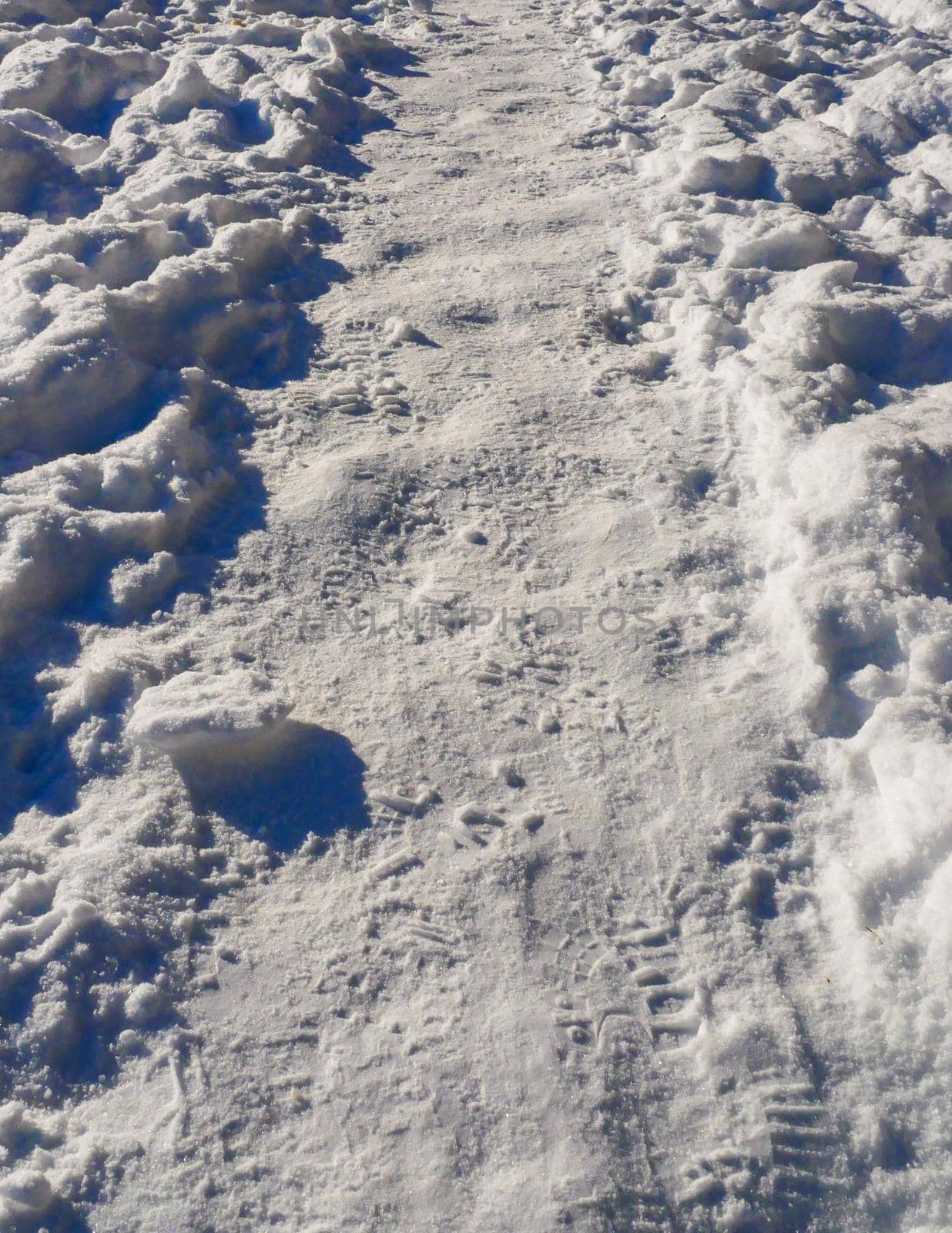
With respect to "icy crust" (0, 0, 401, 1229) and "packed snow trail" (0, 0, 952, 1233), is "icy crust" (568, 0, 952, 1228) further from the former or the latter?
"icy crust" (0, 0, 401, 1229)

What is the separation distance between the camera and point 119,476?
6.29ft

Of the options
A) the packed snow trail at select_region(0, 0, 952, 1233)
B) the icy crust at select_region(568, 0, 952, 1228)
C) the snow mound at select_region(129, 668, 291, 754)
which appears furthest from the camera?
the snow mound at select_region(129, 668, 291, 754)

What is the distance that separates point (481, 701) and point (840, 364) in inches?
47.5

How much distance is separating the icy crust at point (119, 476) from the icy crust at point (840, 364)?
2.85 ft

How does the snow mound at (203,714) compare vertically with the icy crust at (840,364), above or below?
below

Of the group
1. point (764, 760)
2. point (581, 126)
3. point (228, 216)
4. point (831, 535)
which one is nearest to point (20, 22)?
point (228, 216)

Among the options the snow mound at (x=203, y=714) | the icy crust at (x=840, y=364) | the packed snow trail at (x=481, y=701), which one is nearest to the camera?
the packed snow trail at (x=481, y=701)

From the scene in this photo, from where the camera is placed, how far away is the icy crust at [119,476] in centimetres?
127

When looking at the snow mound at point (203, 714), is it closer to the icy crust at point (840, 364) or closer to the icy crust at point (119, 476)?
the icy crust at point (119, 476)

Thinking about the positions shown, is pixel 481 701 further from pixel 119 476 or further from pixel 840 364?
pixel 840 364

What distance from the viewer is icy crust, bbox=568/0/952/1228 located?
1347 mm

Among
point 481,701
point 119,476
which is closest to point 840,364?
point 481,701

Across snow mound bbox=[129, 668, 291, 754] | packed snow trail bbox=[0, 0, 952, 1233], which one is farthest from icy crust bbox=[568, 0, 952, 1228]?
snow mound bbox=[129, 668, 291, 754]

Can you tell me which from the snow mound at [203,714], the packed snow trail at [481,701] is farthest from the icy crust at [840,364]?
the snow mound at [203,714]
